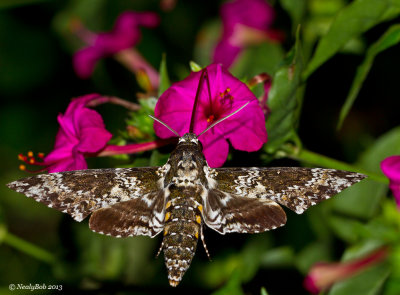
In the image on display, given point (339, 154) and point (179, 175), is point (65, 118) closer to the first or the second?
point (179, 175)

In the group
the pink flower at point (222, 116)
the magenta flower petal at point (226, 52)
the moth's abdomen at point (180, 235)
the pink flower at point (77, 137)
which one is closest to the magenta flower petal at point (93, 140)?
the pink flower at point (77, 137)

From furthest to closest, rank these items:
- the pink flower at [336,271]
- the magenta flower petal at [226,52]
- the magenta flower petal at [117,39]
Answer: the magenta flower petal at [226,52]
the magenta flower petal at [117,39]
the pink flower at [336,271]

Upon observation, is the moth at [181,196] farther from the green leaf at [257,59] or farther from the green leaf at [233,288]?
the green leaf at [257,59]

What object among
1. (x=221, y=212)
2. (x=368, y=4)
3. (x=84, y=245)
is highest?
(x=368, y=4)

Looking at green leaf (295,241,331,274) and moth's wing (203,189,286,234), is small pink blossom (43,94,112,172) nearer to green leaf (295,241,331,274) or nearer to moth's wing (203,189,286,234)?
moth's wing (203,189,286,234)

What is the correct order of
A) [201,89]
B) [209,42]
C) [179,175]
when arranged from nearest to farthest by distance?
[179,175]
[201,89]
[209,42]

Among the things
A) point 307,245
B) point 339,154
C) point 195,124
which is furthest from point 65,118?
point 339,154

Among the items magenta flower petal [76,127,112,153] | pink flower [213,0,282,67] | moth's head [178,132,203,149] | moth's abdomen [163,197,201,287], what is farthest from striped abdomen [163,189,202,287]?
pink flower [213,0,282,67]
